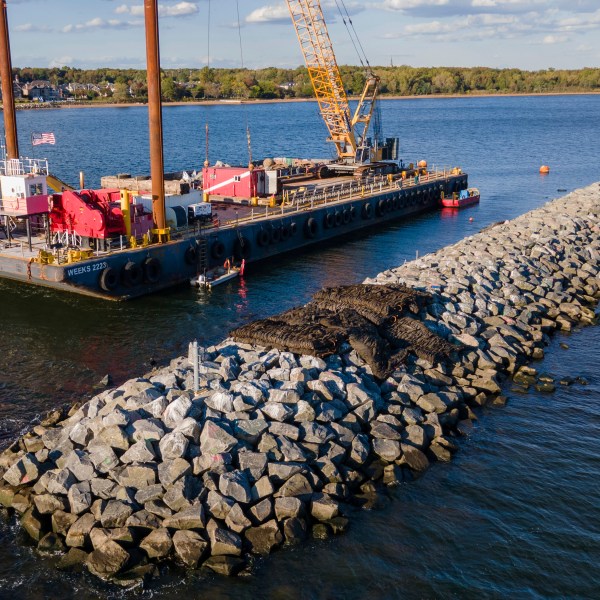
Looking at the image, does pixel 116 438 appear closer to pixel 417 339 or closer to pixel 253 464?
pixel 253 464

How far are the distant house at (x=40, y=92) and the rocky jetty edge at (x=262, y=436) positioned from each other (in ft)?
610

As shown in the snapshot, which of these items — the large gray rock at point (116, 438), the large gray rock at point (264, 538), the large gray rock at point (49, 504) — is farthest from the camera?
the large gray rock at point (116, 438)

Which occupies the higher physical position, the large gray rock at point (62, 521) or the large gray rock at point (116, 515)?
the large gray rock at point (116, 515)

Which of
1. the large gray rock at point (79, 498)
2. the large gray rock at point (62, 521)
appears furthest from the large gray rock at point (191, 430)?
the large gray rock at point (62, 521)

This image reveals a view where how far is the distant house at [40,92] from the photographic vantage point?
604 ft

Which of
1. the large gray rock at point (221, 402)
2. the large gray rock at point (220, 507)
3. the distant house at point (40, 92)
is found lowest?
the large gray rock at point (220, 507)

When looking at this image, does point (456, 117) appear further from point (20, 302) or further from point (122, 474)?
point (122, 474)

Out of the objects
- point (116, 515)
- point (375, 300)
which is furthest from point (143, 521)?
point (375, 300)

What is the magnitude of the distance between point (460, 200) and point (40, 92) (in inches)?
6474

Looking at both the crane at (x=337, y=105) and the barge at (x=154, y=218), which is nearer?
the barge at (x=154, y=218)

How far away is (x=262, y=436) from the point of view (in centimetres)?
1412

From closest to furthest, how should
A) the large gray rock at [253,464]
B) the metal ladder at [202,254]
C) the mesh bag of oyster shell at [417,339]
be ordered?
the large gray rock at [253,464] → the mesh bag of oyster shell at [417,339] → the metal ladder at [202,254]

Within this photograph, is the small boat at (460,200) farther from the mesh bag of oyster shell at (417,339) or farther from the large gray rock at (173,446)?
the large gray rock at (173,446)

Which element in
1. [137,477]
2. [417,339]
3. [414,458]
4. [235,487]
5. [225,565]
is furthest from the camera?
[417,339]
